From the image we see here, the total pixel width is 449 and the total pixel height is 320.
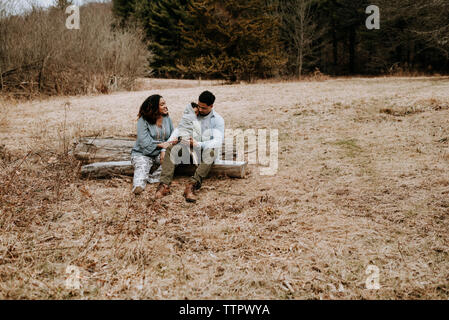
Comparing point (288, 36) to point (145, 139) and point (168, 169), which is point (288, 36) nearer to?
point (145, 139)

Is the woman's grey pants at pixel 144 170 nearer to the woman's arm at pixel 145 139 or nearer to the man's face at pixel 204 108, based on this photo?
the woman's arm at pixel 145 139

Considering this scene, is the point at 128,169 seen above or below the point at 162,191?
above

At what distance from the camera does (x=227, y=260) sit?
2949 mm

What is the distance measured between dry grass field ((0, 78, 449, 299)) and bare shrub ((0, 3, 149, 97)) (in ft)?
26.7

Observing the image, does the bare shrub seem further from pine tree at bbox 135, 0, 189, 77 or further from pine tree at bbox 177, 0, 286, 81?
pine tree at bbox 135, 0, 189, 77

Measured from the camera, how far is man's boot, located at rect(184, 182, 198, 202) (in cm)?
423

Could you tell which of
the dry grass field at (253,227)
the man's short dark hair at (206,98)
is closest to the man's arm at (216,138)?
the man's short dark hair at (206,98)

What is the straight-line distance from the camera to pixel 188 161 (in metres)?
4.74

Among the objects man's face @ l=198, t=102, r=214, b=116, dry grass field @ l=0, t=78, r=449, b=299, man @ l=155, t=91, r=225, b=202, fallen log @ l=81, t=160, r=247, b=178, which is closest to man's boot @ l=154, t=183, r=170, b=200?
man @ l=155, t=91, r=225, b=202

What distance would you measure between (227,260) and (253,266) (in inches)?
9.7

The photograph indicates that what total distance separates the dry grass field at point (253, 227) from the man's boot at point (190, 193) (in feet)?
0.36

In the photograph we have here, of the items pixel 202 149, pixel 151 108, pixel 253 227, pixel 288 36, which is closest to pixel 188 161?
pixel 202 149

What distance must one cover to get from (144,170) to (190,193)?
0.81 m

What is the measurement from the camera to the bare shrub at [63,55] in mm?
12672
